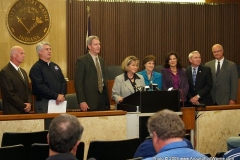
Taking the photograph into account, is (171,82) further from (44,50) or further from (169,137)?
(169,137)

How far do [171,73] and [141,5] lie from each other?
4916mm

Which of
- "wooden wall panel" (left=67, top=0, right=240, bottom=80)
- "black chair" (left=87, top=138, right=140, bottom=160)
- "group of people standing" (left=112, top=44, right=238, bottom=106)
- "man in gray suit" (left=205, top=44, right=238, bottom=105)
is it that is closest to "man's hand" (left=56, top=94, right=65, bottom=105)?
"group of people standing" (left=112, top=44, right=238, bottom=106)

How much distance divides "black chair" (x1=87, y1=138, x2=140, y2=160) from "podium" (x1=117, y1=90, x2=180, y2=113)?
1.67 m

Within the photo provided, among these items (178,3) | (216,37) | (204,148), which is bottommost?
(204,148)

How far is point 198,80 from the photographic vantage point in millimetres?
8109

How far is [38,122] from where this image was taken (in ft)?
19.6

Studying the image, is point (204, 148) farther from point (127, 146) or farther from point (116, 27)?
point (116, 27)

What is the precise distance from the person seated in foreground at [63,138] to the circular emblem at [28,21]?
27.2 feet

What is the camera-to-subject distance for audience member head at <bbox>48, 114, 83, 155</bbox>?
3.06 meters

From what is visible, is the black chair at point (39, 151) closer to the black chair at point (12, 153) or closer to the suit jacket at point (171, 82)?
the black chair at point (12, 153)

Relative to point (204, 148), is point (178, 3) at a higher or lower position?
higher

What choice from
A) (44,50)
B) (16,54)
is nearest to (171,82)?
(44,50)

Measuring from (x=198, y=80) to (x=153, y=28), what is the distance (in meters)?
4.61

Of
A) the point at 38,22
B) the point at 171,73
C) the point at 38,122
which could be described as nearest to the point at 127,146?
the point at 38,122
